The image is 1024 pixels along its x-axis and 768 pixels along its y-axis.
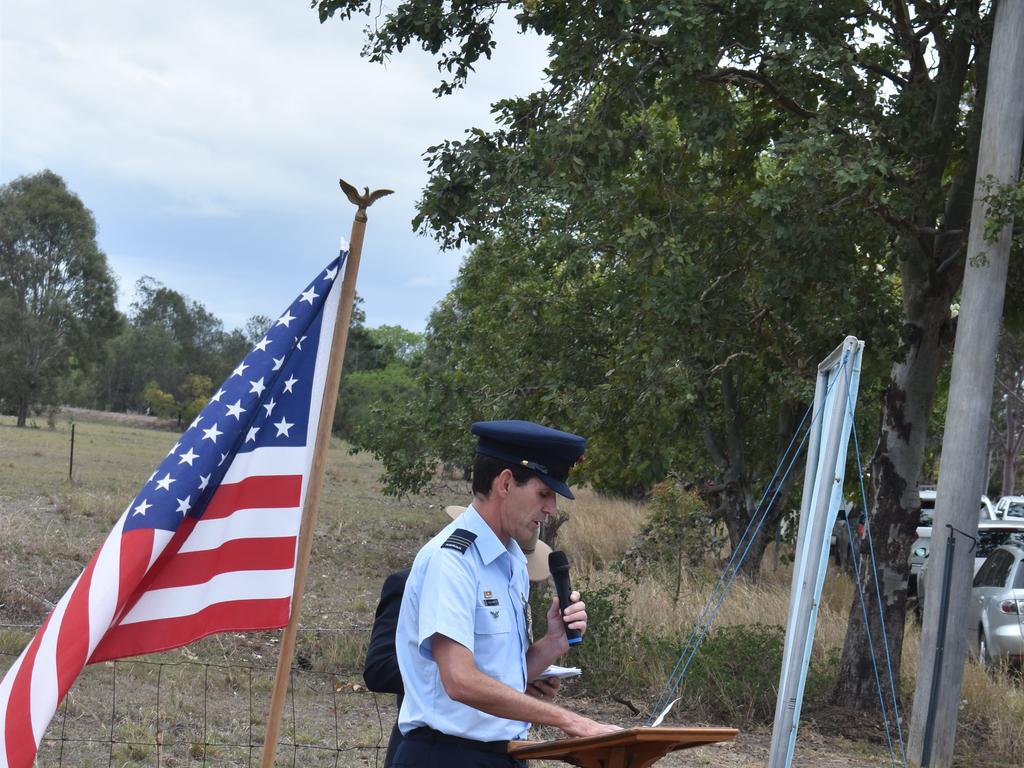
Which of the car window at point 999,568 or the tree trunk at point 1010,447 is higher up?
the tree trunk at point 1010,447

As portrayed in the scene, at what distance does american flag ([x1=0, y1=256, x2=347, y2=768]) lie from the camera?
4449 millimetres

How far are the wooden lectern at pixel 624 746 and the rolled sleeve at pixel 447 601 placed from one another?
12.1 inches

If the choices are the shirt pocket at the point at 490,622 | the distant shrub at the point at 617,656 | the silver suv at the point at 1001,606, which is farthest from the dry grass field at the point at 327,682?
the shirt pocket at the point at 490,622

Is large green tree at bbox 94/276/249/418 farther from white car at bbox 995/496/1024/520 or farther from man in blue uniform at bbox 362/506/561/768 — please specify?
man in blue uniform at bbox 362/506/561/768

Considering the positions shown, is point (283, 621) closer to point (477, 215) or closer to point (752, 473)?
point (477, 215)

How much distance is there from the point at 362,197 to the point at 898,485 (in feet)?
26.2

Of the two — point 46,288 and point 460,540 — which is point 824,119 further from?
point 46,288

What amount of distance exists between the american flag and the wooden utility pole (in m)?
6.46

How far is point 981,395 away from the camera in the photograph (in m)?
9.88

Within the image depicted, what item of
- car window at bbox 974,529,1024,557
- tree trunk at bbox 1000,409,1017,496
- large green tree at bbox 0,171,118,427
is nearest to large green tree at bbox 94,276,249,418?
large green tree at bbox 0,171,118,427

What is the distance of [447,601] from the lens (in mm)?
3156

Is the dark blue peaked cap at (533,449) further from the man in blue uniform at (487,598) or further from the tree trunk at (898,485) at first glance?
the tree trunk at (898,485)

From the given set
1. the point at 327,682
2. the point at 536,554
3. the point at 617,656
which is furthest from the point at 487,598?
the point at 617,656

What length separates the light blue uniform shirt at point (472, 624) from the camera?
3.23m
